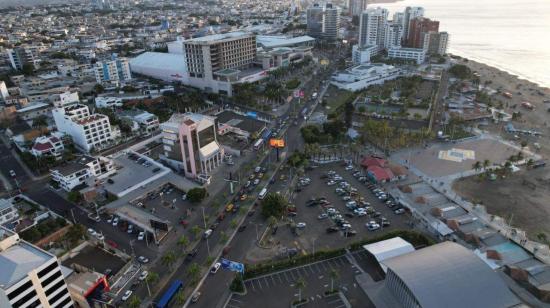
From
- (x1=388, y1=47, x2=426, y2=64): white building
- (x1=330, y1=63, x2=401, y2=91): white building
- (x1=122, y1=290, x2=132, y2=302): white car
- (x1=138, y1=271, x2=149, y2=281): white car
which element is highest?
(x1=388, y1=47, x2=426, y2=64): white building

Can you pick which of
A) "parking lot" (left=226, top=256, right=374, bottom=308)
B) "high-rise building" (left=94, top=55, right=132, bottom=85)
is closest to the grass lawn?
"parking lot" (left=226, top=256, right=374, bottom=308)

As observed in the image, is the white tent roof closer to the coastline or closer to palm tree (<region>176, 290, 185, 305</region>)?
palm tree (<region>176, 290, 185, 305</region>)

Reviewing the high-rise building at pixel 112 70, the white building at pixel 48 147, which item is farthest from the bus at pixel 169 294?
the high-rise building at pixel 112 70

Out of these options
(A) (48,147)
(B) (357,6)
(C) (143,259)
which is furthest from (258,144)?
(B) (357,6)

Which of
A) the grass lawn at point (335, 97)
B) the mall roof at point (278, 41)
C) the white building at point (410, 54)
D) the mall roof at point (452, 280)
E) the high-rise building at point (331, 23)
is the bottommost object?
the grass lawn at point (335, 97)

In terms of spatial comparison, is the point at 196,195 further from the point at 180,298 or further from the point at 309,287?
the point at 309,287

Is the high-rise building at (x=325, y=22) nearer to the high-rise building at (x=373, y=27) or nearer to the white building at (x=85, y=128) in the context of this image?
the high-rise building at (x=373, y=27)
